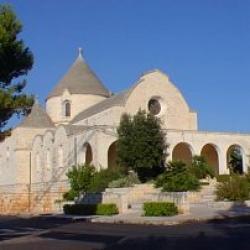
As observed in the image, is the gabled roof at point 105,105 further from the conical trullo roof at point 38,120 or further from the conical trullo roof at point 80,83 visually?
the conical trullo roof at point 80,83

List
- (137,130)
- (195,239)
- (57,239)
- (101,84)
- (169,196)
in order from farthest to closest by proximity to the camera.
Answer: (101,84)
(137,130)
(169,196)
(57,239)
(195,239)

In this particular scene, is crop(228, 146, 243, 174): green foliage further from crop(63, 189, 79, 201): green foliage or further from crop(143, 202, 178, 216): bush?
crop(143, 202, 178, 216): bush

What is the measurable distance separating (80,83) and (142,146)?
26.7 m

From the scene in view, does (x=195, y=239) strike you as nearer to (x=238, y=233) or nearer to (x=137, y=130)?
(x=238, y=233)

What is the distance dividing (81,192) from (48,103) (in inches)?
1117

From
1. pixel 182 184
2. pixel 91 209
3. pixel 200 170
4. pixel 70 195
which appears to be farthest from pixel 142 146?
pixel 91 209

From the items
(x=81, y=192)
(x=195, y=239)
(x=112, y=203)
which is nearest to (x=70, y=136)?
(x=81, y=192)

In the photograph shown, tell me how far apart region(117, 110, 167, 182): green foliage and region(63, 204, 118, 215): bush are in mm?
6942

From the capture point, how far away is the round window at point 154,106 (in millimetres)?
52897

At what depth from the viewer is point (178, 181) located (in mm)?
33719

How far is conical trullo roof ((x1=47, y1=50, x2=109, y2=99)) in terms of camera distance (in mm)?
63281

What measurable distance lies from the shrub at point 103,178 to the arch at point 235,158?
619 inches

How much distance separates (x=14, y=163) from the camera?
58.2 m

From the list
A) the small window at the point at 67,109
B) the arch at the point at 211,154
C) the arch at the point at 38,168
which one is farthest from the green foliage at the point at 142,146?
the small window at the point at 67,109
